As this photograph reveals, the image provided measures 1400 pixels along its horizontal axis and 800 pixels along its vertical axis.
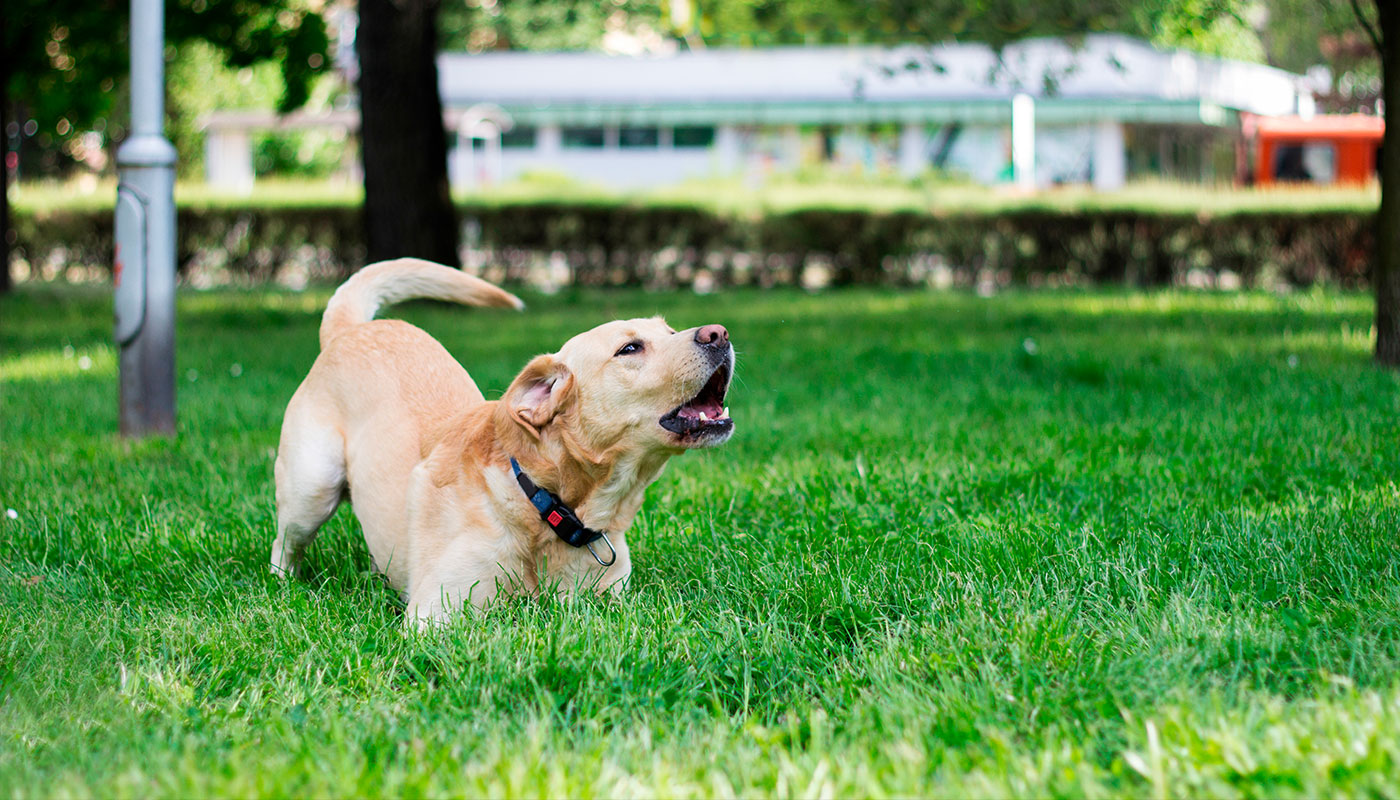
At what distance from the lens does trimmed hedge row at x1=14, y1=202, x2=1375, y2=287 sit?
16.1m

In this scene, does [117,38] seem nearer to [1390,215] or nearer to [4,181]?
[4,181]

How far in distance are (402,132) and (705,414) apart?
1035 centimetres

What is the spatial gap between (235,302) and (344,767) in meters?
12.7

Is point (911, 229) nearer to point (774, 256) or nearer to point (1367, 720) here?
point (774, 256)

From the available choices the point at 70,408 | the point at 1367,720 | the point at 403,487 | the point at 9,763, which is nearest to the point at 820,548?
the point at 403,487

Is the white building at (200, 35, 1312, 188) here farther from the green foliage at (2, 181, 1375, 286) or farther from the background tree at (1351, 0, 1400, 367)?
the background tree at (1351, 0, 1400, 367)

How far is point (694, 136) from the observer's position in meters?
38.6

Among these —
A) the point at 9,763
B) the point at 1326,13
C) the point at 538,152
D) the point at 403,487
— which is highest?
the point at 538,152

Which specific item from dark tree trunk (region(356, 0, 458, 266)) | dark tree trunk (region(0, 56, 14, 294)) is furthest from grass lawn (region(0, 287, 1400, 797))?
dark tree trunk (region(0, 56, 14, 294))

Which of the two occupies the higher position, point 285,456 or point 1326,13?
point 1326,13

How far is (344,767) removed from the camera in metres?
2.26

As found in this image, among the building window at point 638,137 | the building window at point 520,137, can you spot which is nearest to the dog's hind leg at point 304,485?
the building window at point 638,137

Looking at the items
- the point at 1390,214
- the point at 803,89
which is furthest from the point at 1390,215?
the point at 803,89

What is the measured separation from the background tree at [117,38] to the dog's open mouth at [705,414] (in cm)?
1167
